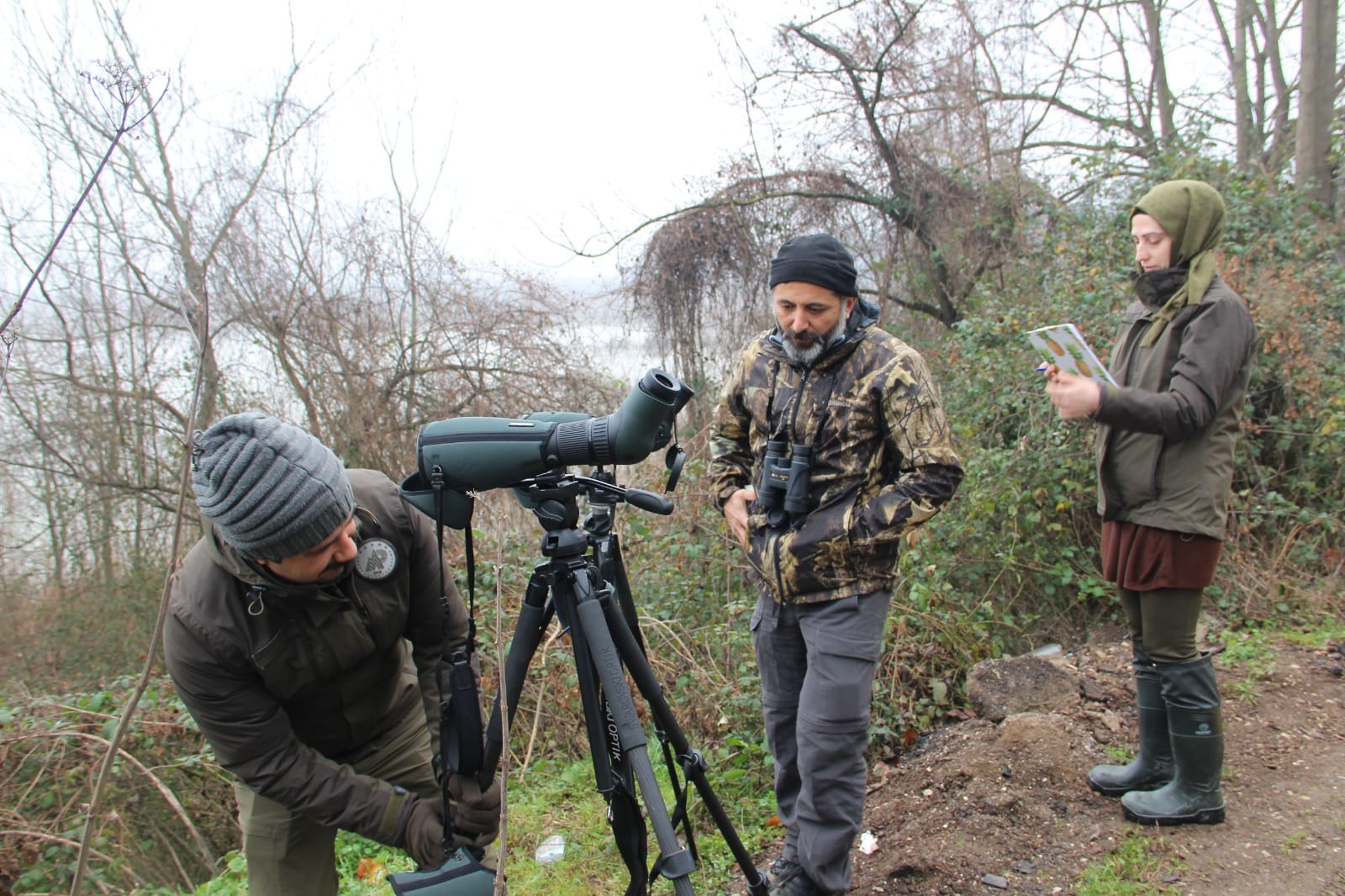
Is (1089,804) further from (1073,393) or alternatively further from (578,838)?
(578,838)

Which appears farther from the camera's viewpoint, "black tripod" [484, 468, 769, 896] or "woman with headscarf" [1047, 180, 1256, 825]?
"woman with headscarf" [1047, 180, 1256, 825]

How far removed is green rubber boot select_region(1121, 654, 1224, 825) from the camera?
2371 mm

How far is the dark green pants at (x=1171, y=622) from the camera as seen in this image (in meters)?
2.36

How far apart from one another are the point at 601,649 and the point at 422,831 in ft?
2.05

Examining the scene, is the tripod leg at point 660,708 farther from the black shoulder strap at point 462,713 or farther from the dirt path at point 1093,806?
the dirt path at point 1093,806

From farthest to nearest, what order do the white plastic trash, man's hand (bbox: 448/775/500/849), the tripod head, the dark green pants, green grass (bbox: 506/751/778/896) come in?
the white plastic trash < green grass (bbox: 506/751/778/896) < the dark green pants < man's hand (bbox: 448/775/500/849) < the tripod head

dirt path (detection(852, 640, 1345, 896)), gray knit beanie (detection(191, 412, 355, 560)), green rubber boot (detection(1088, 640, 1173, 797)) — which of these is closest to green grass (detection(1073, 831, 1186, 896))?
dirt path (detection(852, 640, 1345, 896))

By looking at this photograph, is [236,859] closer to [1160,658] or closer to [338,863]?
[338,863]

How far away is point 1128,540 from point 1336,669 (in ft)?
5.95

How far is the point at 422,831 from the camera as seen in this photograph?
1.86 metres

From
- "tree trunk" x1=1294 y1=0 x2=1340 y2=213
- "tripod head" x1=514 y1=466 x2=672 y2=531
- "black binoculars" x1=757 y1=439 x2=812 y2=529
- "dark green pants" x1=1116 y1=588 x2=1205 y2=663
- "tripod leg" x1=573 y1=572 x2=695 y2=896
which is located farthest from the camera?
"tree trunk" x1=1294 y1=0 x2=1340 y2=213

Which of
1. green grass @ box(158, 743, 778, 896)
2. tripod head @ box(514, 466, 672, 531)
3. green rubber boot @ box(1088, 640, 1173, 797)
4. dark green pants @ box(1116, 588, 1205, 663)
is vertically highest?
tripod head @ box(514, 466, 672, 531)

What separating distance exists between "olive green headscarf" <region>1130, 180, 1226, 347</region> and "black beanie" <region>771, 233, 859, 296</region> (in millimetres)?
901

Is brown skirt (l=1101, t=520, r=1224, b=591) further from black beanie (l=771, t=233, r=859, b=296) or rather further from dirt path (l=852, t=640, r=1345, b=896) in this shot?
black beanie (l=771, t=233, r=859, b=296)
